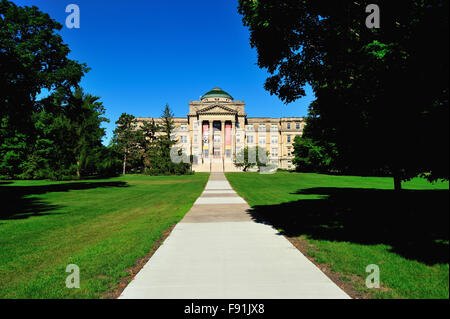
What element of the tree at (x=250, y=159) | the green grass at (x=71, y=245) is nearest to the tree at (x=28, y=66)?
the green grass at (x=71, y=245)

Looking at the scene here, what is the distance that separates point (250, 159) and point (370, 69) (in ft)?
193

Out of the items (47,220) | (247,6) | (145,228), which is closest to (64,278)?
(145,228)

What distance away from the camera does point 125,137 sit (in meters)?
61.3

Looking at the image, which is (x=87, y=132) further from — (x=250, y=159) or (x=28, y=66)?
(x=250, y=159)

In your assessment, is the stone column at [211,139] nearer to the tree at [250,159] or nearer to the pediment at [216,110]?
the pediment at [216,110]

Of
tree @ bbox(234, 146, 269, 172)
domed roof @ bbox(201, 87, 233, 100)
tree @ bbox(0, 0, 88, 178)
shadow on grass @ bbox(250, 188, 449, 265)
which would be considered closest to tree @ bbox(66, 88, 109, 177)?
tree @ bbox(0, 0, 88, 178)

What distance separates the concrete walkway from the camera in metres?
3.74

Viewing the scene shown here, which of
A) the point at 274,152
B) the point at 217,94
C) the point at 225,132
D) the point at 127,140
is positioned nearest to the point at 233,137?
the point at 225,132

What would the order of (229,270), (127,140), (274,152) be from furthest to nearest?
(274,152)
(127,140)
(229,270)

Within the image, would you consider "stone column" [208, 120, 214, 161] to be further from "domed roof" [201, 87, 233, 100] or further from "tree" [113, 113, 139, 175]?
"tree" [113, 113, 139, 175]

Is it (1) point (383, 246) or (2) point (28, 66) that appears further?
(2) point (28, 66)

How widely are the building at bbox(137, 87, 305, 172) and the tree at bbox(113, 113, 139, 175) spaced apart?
1421 centimetres

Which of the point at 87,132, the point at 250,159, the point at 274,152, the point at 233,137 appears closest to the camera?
the point at 87,132

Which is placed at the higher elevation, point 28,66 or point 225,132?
point 225,132
